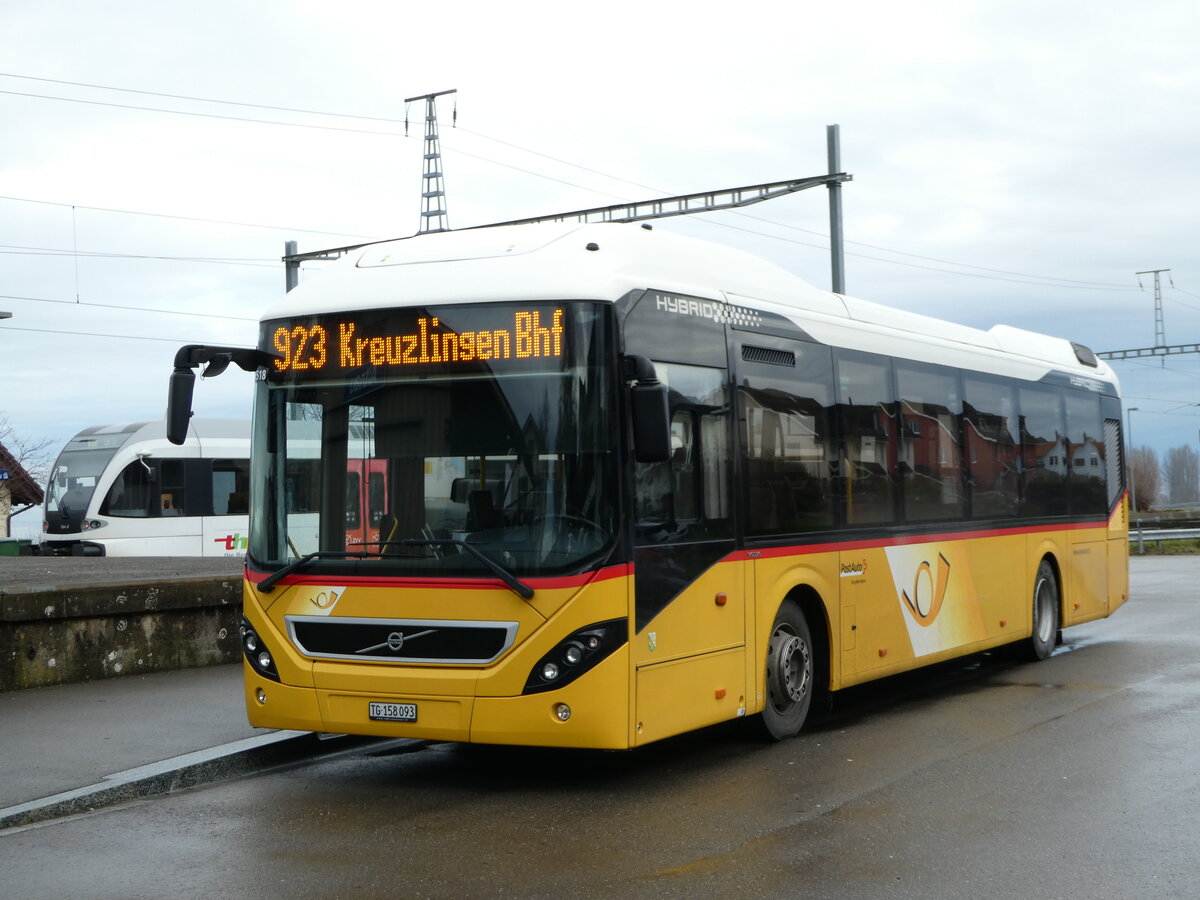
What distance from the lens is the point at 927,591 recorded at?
11.9 metres

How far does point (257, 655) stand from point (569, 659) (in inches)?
81.3

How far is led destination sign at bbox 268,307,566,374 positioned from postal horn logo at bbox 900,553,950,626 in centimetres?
476

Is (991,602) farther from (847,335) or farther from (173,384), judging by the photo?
(173,384)

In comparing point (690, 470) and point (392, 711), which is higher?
point (690, 470)

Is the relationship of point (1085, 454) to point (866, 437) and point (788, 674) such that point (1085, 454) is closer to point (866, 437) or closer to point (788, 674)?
point (866, 437)

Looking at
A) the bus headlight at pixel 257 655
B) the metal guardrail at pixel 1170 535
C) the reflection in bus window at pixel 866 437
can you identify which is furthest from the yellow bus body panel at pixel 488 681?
the metal guardrail at pixel 1170 535

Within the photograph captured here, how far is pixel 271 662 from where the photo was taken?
8508 mm

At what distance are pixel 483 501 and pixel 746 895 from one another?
9.09ft

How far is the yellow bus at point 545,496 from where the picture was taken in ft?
25.6

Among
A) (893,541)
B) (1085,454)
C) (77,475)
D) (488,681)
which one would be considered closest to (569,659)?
(488,681)

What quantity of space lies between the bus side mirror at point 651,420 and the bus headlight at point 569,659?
0.97m

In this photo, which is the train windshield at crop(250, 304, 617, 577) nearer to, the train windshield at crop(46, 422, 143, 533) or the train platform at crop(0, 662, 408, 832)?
the train platform at crop(0, 662, 408, 832)

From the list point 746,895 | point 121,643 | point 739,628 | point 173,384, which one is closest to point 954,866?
point 746,895

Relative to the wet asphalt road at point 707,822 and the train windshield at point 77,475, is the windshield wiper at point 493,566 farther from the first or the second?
the train windshield at point 77,475
